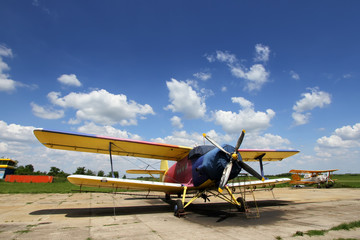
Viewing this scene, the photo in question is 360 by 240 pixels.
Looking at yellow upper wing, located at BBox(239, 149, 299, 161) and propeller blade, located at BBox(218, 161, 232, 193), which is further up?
yellow upper wing, located at BBox(239, 149, 299, 161)

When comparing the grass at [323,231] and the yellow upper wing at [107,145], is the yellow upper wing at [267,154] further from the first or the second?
the grass at [323,231]

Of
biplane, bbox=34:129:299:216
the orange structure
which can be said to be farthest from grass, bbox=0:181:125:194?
the orange structure

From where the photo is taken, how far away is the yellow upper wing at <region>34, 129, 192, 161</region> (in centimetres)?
983

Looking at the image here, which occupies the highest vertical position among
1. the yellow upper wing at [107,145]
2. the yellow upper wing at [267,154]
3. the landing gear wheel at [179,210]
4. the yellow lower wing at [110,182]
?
the yellow upper wing at [107,145]

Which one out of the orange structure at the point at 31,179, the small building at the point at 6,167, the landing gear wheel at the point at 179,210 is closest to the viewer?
the landing gear wheel at the point at 179,210

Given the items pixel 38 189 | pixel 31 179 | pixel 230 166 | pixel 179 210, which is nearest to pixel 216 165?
pixel 230 166

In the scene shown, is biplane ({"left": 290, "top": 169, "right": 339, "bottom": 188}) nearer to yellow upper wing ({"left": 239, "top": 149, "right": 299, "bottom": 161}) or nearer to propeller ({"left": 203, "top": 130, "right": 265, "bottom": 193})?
yellow upper wing ({"left": 239, "top": 149, "right": 299, "bottom": 161})

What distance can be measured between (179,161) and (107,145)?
4691 millimetres

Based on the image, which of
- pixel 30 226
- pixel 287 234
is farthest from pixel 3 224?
pixel 287 234

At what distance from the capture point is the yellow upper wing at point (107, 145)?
32.2ft

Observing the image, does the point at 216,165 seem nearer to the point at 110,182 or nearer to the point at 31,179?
the point at 110,182

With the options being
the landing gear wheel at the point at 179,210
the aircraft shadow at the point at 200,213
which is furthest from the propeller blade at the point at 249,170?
the landing gear wheel at the point at 179,210

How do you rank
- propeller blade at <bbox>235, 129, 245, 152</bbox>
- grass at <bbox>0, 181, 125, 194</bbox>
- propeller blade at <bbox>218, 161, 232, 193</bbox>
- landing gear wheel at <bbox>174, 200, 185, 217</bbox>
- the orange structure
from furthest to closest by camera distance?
the orange structure, grass at <bbox>0, 181, 125, 194</bbox>, landing gear wheel at <bbox>174, 200, 185, 217</bbox>, propeller blade at <bbox>235, 129, 245, 152</bbox>, propeller blade at <bbox>218, 161, 232, 193</bbox>

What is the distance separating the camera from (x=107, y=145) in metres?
11.3
